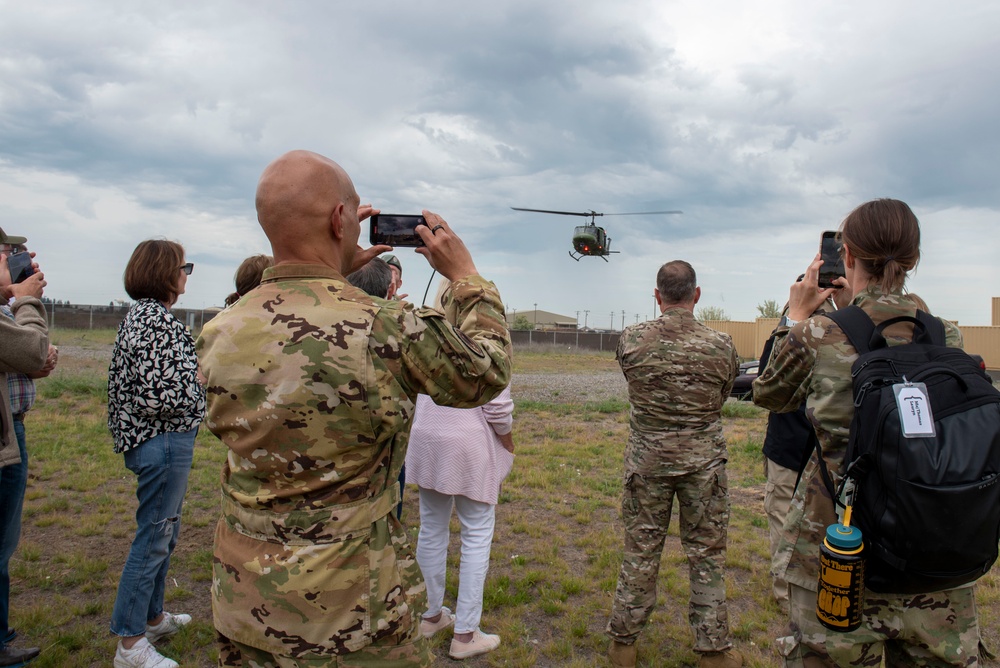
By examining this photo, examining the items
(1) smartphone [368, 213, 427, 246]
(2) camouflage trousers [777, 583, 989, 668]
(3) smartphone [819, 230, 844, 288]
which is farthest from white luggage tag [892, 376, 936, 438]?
(1) smartphone [368, 213, 427, 246]

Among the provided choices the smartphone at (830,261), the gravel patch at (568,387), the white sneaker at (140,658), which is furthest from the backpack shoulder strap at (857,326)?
the gravel patch at (568,387)

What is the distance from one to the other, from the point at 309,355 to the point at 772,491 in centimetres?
385

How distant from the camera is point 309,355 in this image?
1.76 metres

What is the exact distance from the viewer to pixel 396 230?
2123 millimetres

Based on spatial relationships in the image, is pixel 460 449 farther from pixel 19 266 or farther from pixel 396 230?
pixel 19 266

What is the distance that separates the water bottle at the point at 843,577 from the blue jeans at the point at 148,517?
304cm

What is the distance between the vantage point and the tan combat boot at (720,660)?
143 inches

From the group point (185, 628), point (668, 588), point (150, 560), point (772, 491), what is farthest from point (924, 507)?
point (185, 628)

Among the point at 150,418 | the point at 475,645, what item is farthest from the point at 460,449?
the point at 150,418

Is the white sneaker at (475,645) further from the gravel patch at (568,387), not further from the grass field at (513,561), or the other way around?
the gravel patch at (568,387)

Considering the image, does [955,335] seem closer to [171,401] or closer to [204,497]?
[171,401]

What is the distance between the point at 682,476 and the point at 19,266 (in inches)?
150

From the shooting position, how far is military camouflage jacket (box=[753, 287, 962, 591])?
223 centimetres

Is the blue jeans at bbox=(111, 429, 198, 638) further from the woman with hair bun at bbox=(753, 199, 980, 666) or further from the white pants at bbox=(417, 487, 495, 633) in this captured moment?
the woman with hair bun at bbox=(753, 199, 980, 666)
